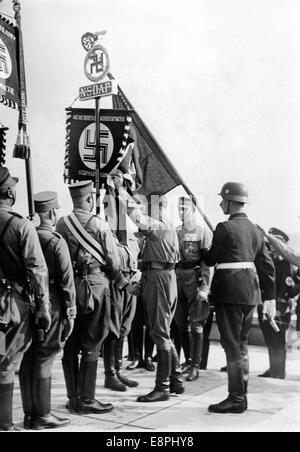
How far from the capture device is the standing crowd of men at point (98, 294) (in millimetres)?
4156

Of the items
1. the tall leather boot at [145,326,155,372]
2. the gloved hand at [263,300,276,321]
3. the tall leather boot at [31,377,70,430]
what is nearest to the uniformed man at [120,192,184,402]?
the gloved hand at [263,300,276,321]

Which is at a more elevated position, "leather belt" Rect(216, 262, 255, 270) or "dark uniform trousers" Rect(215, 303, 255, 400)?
"leather belt" Rect(216, 262, 255, 270)

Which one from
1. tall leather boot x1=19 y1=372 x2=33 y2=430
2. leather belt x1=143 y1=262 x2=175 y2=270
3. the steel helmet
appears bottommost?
tall leather boot x1=19 y1=372 x2=33 y2=430

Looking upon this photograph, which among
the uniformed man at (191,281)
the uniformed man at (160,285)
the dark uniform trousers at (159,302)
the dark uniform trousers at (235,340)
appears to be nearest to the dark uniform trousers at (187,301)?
the uniformed man at (191,281)

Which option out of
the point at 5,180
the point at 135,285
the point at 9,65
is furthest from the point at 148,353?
the point at 9,65

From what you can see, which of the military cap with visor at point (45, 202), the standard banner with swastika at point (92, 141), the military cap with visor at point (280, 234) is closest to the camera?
the military cap with visor at point (45, 202)

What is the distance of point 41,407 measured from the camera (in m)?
4.33

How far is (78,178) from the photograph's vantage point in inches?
258

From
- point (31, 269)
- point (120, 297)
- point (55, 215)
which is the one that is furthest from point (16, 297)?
point (120, 297)

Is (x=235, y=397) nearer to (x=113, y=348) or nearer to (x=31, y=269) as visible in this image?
(x=113, y=348)

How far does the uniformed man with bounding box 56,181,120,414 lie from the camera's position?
486 centimetres

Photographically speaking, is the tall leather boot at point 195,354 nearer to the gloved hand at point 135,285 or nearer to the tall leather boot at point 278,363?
the tall leather boot at point 278,363

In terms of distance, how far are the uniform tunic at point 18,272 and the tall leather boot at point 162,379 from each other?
1621 millimetres

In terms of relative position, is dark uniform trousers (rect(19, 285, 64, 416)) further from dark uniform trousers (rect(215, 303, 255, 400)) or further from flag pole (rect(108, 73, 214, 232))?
flag pole (rect(108, 73, 214, 232))
